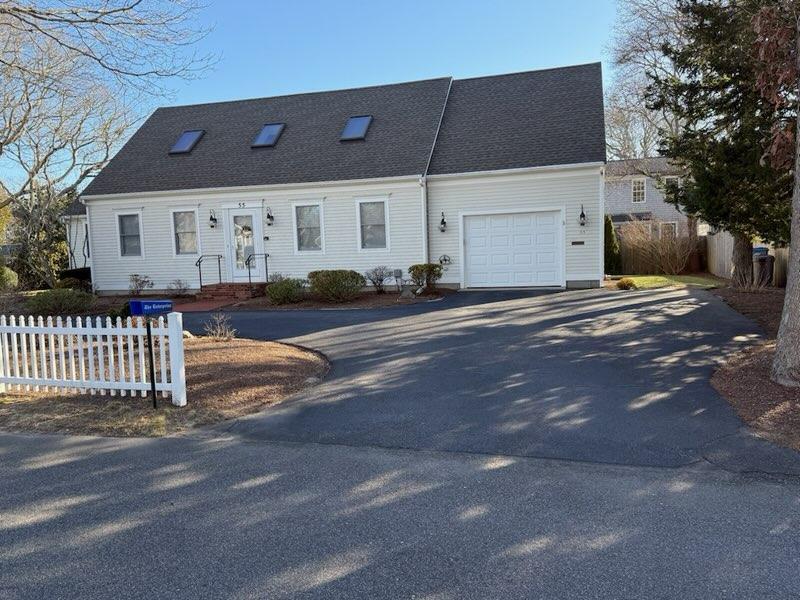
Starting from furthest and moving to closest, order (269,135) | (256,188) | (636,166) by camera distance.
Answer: (636,166)
(269,135)
(256,188)

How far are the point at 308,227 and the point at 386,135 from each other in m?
3.80

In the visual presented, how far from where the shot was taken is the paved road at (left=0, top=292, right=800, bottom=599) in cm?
300

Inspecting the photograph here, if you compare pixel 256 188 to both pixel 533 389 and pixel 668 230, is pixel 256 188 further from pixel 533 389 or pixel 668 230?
pixel 668 230

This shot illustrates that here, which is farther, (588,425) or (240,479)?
(588,425)

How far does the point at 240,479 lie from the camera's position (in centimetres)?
431

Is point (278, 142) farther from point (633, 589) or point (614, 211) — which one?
point (614, 211)

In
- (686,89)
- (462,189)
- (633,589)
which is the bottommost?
(633,589)

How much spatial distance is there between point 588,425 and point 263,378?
387 cm

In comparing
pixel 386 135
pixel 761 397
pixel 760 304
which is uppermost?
pixel 386 135

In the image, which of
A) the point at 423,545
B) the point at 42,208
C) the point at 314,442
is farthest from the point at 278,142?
the point at 423,545

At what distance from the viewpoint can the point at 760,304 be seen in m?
12.1

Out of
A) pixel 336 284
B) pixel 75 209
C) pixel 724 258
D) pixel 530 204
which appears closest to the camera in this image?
pixel 336 284

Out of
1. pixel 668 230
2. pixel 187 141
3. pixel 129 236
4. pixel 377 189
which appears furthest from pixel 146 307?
pixel 668 230

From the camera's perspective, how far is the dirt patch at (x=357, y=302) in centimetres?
1450
